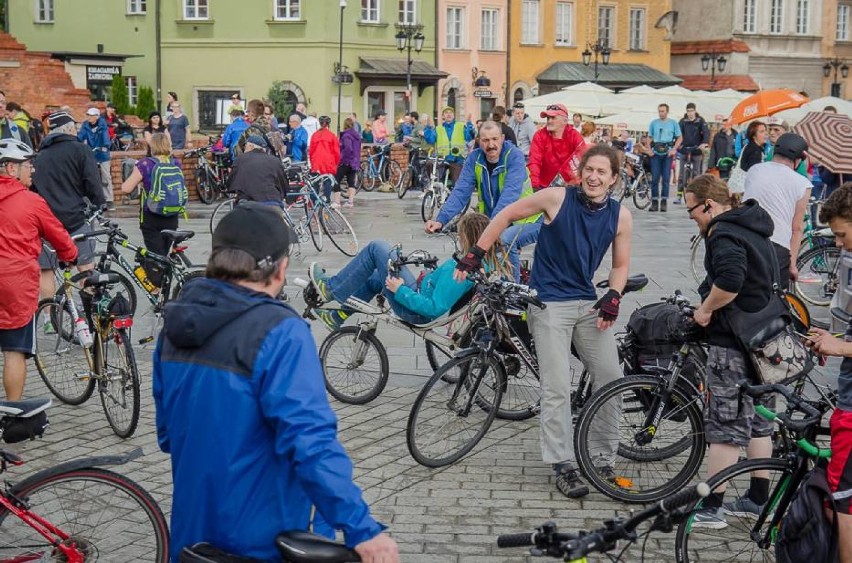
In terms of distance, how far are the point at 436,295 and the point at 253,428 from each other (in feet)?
14.9

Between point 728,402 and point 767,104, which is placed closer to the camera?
point 728,402

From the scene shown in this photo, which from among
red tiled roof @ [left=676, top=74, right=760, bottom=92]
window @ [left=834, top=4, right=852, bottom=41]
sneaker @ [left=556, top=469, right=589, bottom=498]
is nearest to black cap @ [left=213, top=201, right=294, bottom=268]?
sneaker @ [left=556, top=469, right=589, bottom=498]

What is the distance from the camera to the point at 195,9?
145 ft

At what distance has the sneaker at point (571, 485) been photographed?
6.56 metres

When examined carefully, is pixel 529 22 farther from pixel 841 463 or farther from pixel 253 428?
pixel 253 428

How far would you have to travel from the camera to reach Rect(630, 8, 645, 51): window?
186ft

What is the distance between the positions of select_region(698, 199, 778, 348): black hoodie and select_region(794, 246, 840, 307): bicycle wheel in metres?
6.82

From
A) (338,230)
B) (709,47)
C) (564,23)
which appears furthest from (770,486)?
(709,47)

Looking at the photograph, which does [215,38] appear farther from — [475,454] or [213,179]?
[475,454]

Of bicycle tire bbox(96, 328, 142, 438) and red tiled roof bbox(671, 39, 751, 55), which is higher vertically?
red tiled roof bbox(671, 39, 751, 55)

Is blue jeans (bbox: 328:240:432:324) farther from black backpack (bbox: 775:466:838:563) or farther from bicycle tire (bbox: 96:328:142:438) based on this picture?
black backpack (bbox: 775:466:838:563)

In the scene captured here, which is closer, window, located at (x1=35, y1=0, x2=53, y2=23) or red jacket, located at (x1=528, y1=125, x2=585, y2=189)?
red jacket, located at (x1=528, y1=125, x2=585, y2=189)

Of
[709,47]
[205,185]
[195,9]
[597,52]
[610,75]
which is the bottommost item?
[205,185]

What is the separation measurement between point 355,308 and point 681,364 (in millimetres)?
2518
